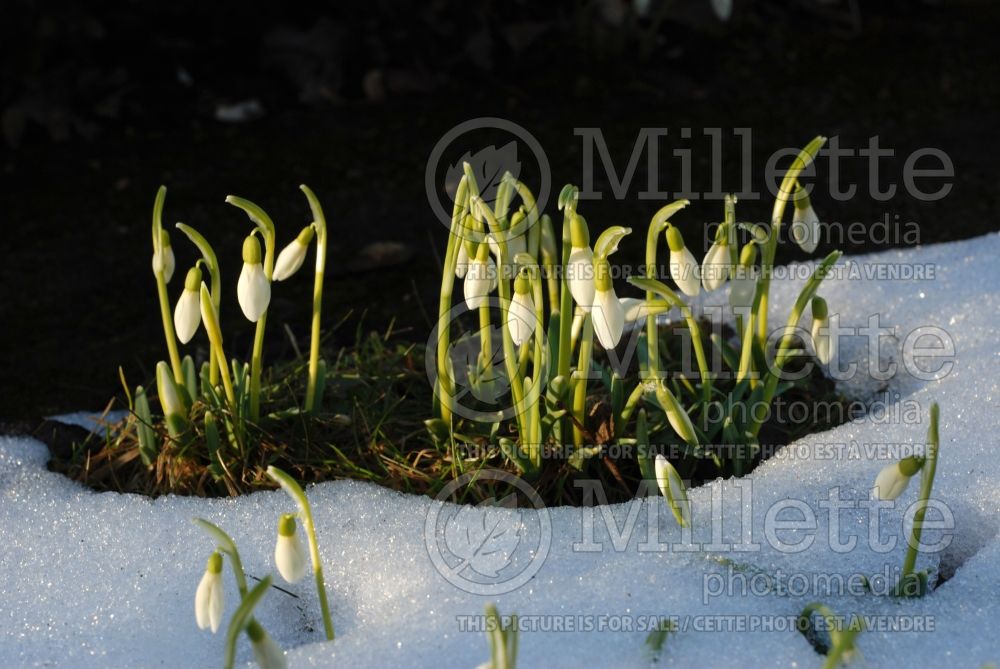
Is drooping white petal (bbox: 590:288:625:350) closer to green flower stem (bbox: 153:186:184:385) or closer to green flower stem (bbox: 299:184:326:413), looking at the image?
green flower stem (bbox: 299:184:326:413)

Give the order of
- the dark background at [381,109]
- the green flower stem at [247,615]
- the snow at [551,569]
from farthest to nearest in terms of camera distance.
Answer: the dark background at [381,109], the snow at [551,569], the green flower stem at [247,615]

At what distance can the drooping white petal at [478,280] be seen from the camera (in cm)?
154

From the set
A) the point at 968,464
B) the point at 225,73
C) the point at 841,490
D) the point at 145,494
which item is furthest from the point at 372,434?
the point at 225,73

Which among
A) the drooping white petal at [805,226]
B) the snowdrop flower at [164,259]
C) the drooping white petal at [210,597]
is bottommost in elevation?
the drooping white petal at [210,597]

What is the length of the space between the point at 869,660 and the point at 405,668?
1.61 ft

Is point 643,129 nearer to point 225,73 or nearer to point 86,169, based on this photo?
point 225,73

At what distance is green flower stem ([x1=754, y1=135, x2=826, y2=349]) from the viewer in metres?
1.55

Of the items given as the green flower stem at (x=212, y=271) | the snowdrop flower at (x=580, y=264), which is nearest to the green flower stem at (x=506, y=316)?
the snowdrop flower at (x=580, y=264)

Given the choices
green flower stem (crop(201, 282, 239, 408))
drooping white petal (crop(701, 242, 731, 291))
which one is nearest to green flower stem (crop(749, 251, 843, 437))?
drooping white petal (crop(701, 242, 731, 291))

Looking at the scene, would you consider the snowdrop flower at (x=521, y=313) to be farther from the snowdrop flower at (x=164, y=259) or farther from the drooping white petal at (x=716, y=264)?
the snowdrop flower at (x=164, y=259)

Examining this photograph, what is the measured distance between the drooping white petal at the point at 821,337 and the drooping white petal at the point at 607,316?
0.99 ft

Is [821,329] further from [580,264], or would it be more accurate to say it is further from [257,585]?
[257,585]

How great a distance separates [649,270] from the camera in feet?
5.13

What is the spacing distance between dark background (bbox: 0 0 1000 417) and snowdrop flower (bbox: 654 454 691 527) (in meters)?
1.01
